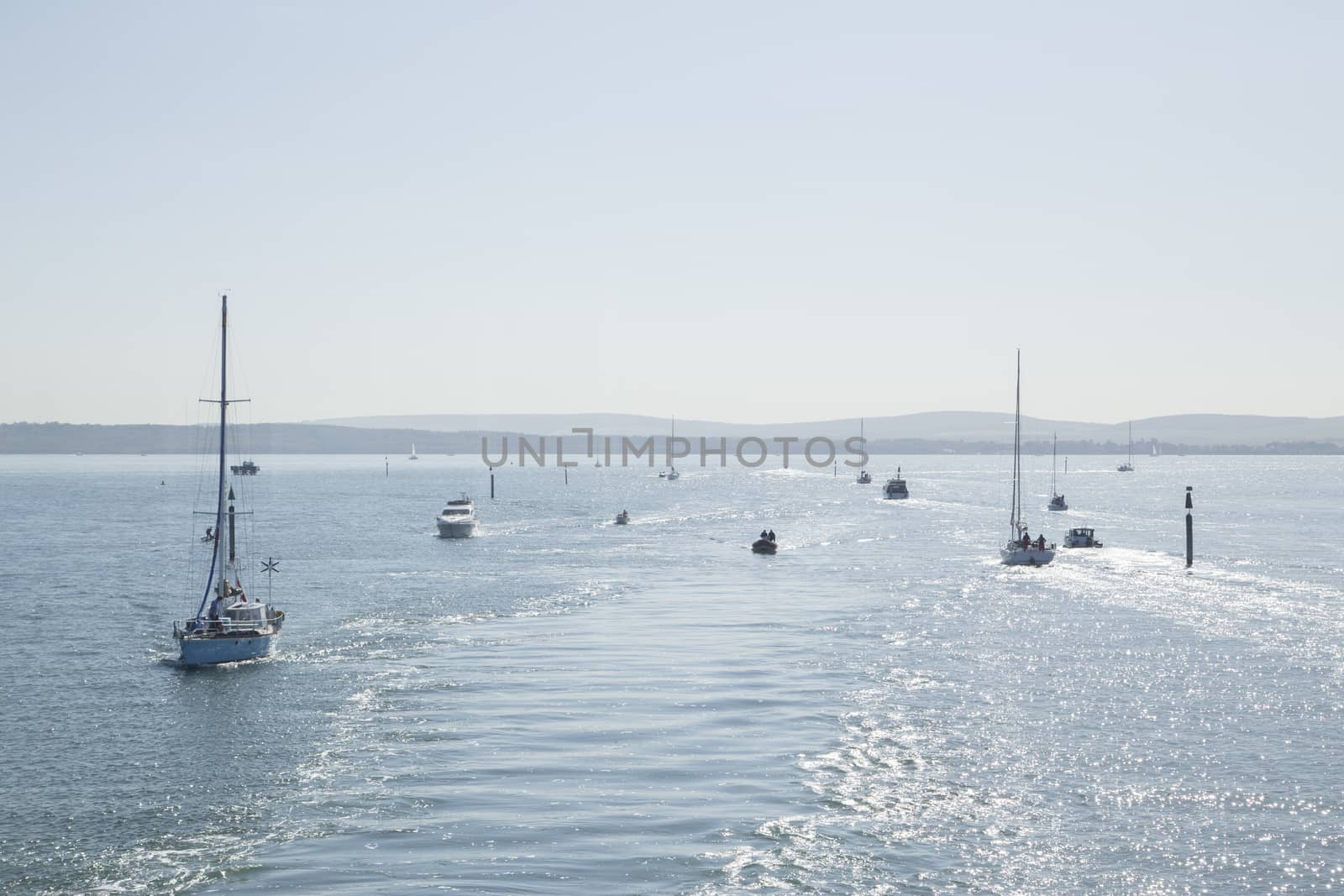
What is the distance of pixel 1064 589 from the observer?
8019cm

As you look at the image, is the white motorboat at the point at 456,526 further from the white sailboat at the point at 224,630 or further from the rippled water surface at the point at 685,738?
the white sailboat at the point at 224,630

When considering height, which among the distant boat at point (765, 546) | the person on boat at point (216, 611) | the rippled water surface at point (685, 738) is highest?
the person on boat at point (216, 611)

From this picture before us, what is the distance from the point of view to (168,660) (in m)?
53.8

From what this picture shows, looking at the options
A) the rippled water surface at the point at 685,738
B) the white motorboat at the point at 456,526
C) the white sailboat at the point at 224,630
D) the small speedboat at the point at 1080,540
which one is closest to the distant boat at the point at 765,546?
the rippled water surface at the point at 685,738

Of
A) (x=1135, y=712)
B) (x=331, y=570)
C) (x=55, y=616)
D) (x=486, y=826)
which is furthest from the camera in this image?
(x=331, y=570)

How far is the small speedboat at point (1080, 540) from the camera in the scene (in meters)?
109

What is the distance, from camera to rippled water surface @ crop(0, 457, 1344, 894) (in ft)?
91.0

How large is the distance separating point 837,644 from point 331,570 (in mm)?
47657

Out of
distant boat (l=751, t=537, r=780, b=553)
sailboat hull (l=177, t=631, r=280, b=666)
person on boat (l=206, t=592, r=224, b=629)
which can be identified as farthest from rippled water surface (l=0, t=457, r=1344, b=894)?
distant boat (l=751, t=537, r=780, b=553)

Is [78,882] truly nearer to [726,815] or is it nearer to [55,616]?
[726,815]

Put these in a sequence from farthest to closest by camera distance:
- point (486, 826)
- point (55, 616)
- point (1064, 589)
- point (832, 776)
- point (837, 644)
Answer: point (1064, 589)
point (55, 616)
point (837, 644)
point (832, 776)
point (486, 826)

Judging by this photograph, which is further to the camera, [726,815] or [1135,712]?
[1135,712]

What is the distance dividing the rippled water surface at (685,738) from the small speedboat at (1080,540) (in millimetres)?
25002

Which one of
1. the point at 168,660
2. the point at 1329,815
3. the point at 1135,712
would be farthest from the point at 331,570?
the point at 1329,815
